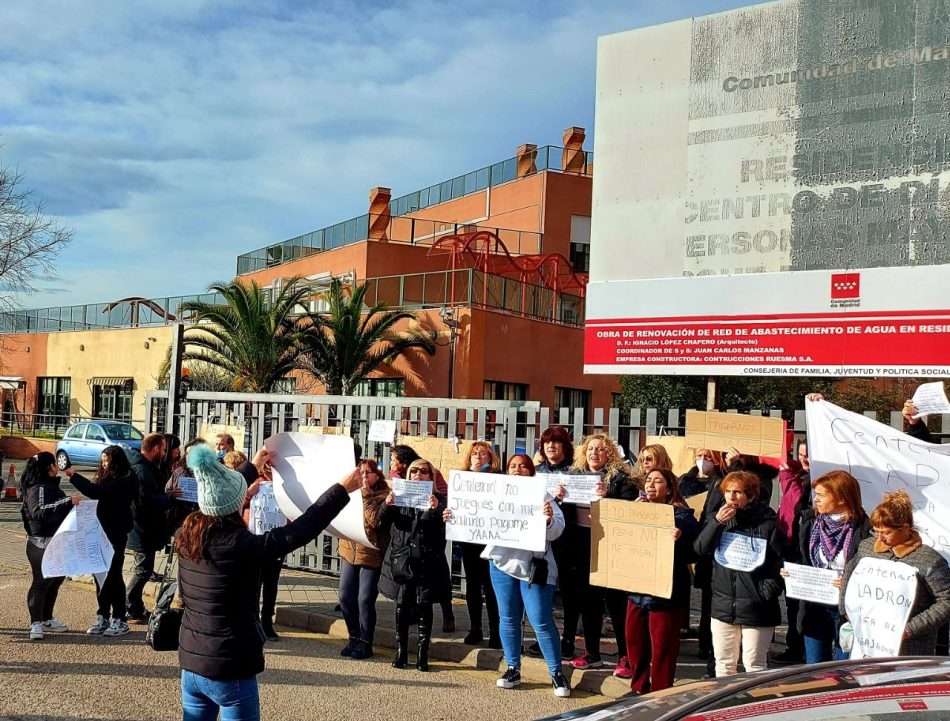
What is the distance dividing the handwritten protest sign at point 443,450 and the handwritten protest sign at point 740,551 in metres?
3.54

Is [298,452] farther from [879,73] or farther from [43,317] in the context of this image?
[43,317]

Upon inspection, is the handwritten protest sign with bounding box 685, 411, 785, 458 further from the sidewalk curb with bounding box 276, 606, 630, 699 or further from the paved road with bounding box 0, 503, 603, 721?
the paved road with bounding box 0, 503, 603, 721

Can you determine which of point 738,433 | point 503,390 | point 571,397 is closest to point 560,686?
point 738,433

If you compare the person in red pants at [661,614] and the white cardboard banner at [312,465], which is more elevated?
the white cardboard banner at [312,465]

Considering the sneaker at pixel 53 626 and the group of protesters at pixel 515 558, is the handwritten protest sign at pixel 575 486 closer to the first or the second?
the group of protesters at pixel 515 558

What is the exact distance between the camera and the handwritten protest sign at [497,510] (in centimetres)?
736

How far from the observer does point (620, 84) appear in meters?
20.3

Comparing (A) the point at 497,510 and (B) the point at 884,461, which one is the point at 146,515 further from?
(B) the point at 884,461

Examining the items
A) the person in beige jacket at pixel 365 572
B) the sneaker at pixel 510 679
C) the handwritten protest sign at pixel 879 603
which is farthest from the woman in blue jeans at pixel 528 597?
the handwritten protest sign at pixel 879 603

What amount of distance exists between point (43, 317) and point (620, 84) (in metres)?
33.0

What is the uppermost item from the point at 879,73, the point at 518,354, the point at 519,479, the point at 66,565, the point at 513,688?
the point at 879,73

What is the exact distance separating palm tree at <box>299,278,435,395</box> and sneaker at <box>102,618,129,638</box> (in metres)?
17.8

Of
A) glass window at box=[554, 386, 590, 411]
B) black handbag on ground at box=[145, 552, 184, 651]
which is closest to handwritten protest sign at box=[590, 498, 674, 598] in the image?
black handbag on ground at box=[145, 552, 184, 651]

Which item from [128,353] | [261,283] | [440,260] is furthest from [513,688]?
[261,283]
